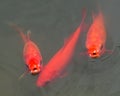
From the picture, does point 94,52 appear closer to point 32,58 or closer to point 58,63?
point 58,63

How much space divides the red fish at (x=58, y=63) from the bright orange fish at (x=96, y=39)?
23 centimetres

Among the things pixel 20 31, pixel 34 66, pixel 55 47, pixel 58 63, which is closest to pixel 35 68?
pixel 34 66

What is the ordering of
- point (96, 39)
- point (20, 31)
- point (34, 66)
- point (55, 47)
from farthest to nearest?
point (20, 31)
point (55, 47)
point (96, 39)
point (34, 66)

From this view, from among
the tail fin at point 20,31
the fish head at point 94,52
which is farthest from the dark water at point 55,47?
the fish head at point 94,52

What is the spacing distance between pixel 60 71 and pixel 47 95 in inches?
13.0

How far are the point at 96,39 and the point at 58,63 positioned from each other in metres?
0.53

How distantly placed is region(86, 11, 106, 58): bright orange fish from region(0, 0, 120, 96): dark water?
28 centimetres

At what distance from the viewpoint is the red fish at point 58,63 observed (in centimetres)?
466

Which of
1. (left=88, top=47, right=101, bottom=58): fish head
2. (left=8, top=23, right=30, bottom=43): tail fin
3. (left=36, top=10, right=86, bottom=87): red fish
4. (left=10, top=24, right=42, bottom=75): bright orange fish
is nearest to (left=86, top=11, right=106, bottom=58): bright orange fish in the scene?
(left=88, top=47, right=101, bottom=58): fish head

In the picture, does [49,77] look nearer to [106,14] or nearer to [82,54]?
[82,54]

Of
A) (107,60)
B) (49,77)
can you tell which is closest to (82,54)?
(107,60)

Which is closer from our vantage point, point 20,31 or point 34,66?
point 34,66

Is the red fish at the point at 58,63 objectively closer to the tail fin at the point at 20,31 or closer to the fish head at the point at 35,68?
the fish head at the point at 35,68

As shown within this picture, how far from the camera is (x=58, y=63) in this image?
478 centimetres
